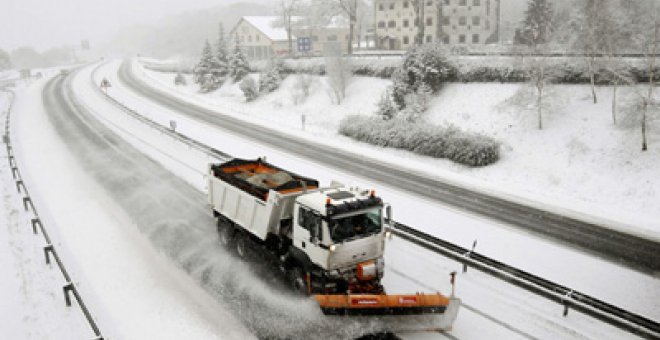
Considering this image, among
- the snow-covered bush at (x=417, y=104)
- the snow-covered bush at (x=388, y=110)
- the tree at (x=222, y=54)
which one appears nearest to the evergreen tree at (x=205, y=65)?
the tree at (x=222, y=54)

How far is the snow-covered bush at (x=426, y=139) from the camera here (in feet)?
82.4

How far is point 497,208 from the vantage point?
19531 mm

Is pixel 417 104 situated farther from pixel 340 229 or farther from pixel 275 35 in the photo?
pixel 275 35

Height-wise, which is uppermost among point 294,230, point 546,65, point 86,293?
point 546,65

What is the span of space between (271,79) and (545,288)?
1646 inches

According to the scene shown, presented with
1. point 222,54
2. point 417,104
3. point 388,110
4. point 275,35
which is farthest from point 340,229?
point 275,35

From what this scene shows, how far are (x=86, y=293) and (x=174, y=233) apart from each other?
4.28 metres

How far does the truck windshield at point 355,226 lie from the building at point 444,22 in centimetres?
5371

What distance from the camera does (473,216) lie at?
18734mm

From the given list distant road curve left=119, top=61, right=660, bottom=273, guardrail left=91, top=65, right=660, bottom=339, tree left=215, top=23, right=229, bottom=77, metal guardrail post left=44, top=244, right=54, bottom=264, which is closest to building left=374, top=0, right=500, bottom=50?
tree left=215, top=23, right=229, bottom=77

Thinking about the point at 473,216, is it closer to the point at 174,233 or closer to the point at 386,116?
the point at 174,233

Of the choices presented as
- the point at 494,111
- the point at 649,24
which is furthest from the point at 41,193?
the point at 649,24

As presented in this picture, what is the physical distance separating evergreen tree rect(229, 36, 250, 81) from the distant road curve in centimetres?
2414

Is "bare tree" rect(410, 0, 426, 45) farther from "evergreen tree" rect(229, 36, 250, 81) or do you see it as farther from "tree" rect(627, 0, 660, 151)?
"evergreen tree" rect(229, 36, 250, 81)
